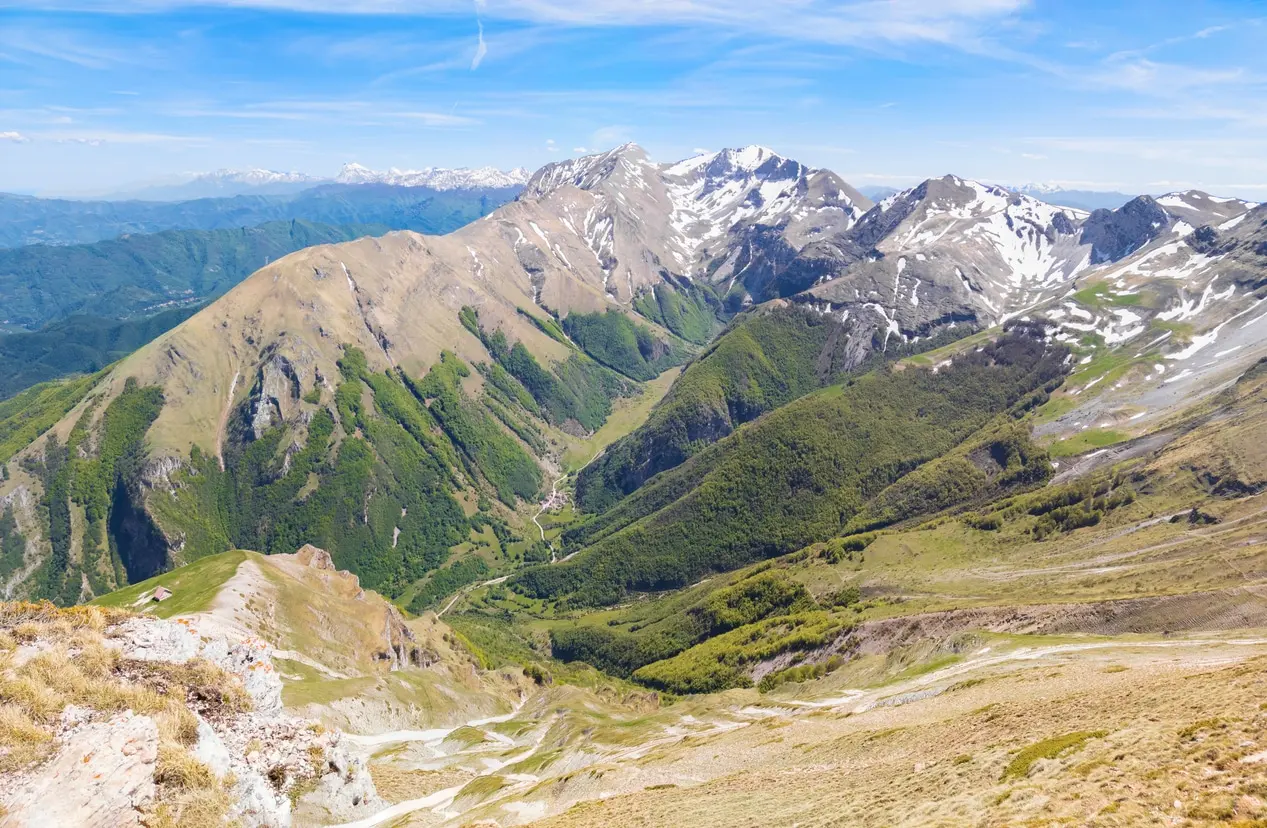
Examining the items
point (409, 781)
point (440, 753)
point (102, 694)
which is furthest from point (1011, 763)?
point (440, 753)

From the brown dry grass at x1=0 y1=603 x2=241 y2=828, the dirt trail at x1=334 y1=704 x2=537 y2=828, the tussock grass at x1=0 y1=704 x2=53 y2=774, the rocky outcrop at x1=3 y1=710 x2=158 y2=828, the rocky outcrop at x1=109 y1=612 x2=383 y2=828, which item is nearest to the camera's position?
the rocky outcrop at x1=3 y1=710 x2=158 y2=828

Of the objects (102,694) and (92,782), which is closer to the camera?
(92,782)

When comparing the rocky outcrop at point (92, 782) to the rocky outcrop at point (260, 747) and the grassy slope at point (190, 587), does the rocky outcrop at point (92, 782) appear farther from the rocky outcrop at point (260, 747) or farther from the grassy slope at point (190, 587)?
the grassy slope at point (190, 587)

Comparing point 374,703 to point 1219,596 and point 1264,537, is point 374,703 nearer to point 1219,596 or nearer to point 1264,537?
point 1219,596

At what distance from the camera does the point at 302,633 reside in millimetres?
128625

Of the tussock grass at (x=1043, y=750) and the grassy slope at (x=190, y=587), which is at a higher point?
the tussock grass at (x=1043, y=750)

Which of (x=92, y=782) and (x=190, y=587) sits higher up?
(x=92, y=782)

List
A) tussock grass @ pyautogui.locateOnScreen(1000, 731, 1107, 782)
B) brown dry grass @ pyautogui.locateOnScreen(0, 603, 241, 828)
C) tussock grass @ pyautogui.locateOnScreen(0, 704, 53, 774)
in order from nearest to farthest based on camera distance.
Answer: tussock grass @ pyautogui.locateOnScreen(0, 704, 53, 774) < brown dry grass @ pyautogui.locateOnScreen(0, 603, 241, 828) < tussock grass @ pyautogui.locateOnScreen(1000, 731, 1107, 782)

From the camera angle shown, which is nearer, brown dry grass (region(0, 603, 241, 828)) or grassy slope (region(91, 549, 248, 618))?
brown dry grass (region(0, 603, 241, 828))

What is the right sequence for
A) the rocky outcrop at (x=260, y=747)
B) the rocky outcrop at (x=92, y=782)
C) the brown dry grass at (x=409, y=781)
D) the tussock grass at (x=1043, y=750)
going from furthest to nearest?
the brown dry grass at (x=409, y=781) → the tussock grass at (x=1043, y=750) → the rocky outcrop at (x=260, y=747) → the rocky outcrop at (x=92, y=782)

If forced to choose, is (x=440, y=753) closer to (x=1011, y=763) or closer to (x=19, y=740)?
(x=19, y=740)

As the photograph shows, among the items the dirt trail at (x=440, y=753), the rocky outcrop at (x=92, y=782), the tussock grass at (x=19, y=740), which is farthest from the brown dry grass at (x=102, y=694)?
the dirt trail at (x=440, y=753)

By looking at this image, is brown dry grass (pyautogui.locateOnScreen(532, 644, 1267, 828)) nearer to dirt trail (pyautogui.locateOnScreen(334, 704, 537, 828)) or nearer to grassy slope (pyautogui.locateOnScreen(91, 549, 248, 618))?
dirt trail (pyautogui.locateOnScreen(334, 704, 537, 828))

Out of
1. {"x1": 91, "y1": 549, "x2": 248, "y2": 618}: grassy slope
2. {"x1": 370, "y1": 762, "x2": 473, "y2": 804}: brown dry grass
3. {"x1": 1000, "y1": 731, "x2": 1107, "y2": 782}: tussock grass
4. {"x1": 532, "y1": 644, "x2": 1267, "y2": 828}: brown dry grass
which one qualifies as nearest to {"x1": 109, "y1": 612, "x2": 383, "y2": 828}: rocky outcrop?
{"x1": 370, "y1": 762, "x2": 473, "y2": 804}: brown dry grass
